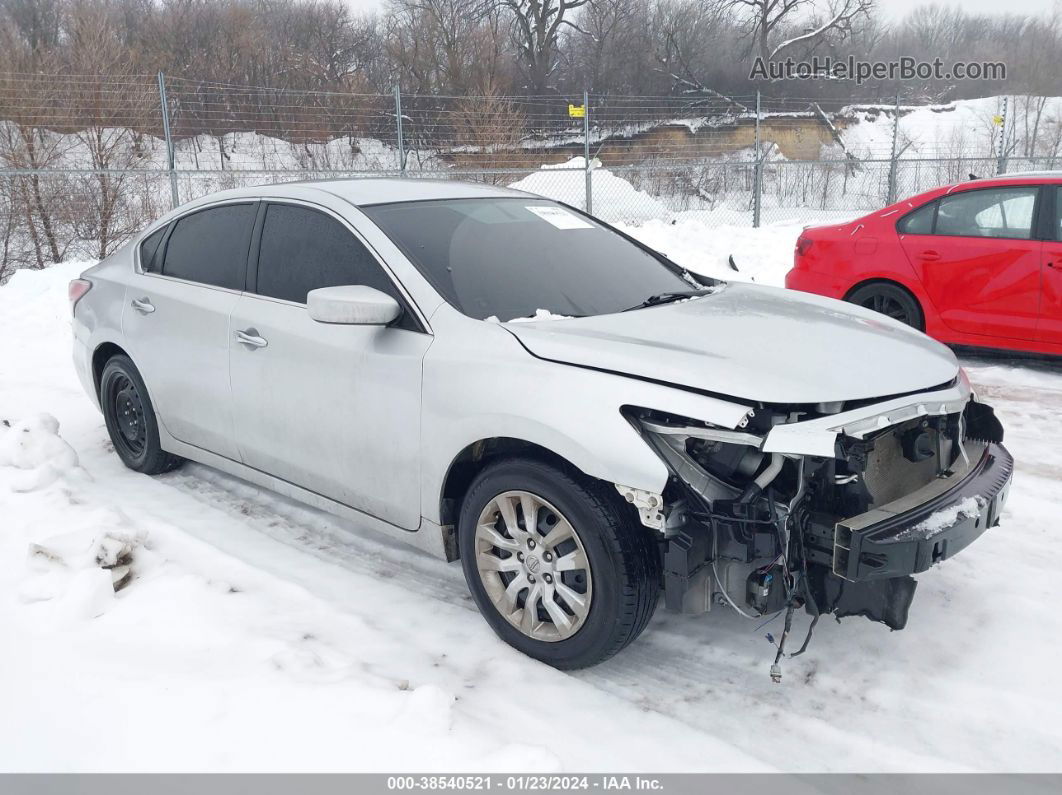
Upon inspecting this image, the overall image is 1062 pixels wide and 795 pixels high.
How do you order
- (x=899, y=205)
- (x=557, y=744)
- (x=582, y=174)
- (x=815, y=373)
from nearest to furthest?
(x=557, y=744) → (x=815, y=373) → (x=899, y=205) → (x=582, y=174)

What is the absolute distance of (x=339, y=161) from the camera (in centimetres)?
1897

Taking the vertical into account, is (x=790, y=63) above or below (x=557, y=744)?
above

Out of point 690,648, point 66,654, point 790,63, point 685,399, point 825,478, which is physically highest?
point 790,63

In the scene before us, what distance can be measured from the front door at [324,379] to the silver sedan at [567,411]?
1cm

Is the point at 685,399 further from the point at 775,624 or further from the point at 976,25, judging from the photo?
the point at 976,25

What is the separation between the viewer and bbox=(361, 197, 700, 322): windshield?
3.27 metres

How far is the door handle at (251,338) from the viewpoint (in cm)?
371

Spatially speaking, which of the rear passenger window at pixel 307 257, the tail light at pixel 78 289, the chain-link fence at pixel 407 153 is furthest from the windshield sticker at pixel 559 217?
the chain-link fence at pixel 407 153

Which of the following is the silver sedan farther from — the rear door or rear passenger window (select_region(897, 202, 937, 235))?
rear passenger window (select_region(897, 202, 937, 235))

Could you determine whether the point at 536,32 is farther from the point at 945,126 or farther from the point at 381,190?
the point at 381,190

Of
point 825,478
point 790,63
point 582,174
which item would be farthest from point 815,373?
point 790,63

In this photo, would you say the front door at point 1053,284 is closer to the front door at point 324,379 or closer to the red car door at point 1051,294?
the red car door at point 1051,294

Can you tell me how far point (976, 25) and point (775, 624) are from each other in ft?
181

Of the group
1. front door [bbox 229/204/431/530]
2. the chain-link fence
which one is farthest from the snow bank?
front door [bbox 229/204/431/530]
